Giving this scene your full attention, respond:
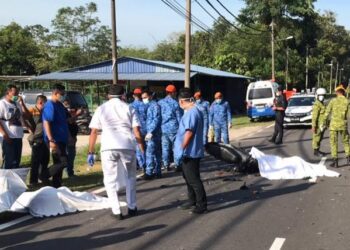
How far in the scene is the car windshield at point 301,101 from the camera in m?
25.0

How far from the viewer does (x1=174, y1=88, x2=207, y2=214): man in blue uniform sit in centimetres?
748

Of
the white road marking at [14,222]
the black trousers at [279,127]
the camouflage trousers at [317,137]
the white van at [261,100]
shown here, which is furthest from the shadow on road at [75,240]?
the white van at [261,100]

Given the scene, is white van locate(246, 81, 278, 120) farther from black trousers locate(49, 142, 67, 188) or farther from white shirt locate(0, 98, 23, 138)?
black trousers locate(49, 142, 67, 188)

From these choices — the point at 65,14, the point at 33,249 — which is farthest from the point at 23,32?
the point at 33,249

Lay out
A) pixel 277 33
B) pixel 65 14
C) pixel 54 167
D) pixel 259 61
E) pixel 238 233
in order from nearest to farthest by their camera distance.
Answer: pixel 238 233 → pixel 54 167 → pixel 259 61 → pixel 65 14 → pixel 277 33

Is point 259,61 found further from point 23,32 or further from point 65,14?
point 23,32

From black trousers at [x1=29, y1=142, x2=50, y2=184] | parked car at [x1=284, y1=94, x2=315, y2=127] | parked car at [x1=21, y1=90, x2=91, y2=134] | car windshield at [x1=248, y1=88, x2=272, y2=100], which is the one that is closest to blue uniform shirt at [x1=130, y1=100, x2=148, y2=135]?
black trousers at [x1=29, y1=142, x2=50, y2=184]

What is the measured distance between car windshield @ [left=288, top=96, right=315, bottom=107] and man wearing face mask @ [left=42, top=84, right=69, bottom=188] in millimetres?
17431

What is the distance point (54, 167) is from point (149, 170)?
2301 millimetres

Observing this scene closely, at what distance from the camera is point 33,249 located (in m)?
5.93

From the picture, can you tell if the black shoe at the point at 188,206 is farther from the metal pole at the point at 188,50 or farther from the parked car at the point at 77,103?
the parked car at the point at 77,103

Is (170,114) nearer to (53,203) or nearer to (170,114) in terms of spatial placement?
(170,114)

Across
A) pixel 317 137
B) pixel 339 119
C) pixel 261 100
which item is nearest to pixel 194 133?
pixel 339 119

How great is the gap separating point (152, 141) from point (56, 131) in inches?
92.0
